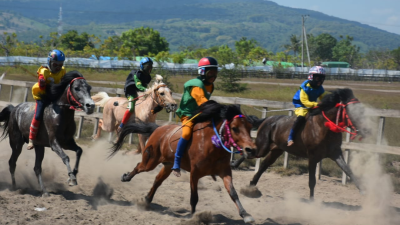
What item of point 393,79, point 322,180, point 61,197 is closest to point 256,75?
point 393,79

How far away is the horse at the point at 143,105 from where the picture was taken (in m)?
10.4

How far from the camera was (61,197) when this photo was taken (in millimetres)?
7711

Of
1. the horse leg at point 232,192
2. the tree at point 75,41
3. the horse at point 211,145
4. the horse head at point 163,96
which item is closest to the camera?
the horse leg at point 232,192

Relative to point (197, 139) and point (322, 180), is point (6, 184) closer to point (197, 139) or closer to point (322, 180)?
point (197, 139)

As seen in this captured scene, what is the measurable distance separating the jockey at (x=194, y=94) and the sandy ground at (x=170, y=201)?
0.97 meters

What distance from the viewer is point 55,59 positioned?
8.02 m

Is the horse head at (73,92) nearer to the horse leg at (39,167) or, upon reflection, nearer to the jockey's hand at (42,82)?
the jockey's hand at (42,82)

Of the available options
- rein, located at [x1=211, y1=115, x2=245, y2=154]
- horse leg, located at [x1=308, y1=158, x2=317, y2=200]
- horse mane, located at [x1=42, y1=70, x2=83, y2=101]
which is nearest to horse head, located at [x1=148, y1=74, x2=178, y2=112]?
horse mane, located at [x1=42, y1=70, x2=83, y2=101]

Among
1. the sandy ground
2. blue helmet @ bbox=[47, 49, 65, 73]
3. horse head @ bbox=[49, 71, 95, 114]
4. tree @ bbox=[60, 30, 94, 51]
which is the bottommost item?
the sandy ground

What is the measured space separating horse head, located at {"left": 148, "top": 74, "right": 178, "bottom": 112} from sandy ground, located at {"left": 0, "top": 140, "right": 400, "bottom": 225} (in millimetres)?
1586

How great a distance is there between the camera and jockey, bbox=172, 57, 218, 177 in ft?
21.6

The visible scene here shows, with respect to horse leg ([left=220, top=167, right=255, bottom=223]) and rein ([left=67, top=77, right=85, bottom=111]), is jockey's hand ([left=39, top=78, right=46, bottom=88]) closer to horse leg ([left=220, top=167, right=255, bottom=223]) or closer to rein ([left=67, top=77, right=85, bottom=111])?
rein ([left=67, top=77, right=85, bottom=111])

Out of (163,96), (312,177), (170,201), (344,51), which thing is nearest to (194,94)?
(170,201)

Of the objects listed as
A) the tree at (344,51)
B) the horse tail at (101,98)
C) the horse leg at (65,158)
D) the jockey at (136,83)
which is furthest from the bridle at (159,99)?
the tree at (344,51)
